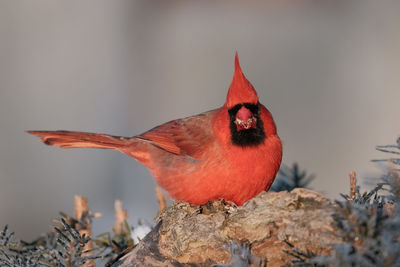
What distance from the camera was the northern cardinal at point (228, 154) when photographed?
1.16m

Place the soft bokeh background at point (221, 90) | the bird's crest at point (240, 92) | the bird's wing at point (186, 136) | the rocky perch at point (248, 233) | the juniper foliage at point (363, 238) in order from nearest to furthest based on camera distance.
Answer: the juniper foliage at point (363, 238), the rocky perch at point (248, 233), the bird's crest at point (240, 92), the bird's wing at point (186, 136), the soft bokeh background at point (221, 90)

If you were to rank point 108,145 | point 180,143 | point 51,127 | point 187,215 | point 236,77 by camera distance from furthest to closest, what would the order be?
point 51,127 → point 108,145 → point 180,143 → point 236,77 → point 187,215

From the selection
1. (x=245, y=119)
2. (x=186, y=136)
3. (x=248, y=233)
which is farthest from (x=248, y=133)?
(x=248, y=233)

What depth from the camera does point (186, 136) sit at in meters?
1.41

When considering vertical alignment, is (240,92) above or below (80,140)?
above

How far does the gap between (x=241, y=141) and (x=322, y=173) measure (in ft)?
6.45

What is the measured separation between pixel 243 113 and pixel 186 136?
0.30 m

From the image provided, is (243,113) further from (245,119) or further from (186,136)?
(186,136)

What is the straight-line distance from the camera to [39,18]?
3262 millimetres

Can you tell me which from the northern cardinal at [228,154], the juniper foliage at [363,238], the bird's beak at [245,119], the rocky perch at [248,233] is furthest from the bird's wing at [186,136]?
the juniper foliage at [363,238]

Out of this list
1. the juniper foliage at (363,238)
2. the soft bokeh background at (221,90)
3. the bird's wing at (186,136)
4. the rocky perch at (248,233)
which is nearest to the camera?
the juniper foliage at (363,238)

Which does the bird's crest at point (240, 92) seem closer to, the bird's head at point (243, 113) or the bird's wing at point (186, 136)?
the bird's head at point (243, 113)

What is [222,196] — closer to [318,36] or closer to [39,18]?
[318,36]

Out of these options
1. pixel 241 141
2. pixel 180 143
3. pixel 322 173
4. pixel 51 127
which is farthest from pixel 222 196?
pixel 51 127
